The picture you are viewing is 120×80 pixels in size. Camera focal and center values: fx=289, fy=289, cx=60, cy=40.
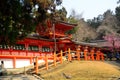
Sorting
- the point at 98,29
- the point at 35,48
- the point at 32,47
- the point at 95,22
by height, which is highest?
the point at 95,22

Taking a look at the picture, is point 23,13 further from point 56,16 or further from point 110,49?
point 110,49

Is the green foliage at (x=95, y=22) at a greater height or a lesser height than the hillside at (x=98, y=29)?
greater

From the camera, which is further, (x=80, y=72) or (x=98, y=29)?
(x=98, y=29)

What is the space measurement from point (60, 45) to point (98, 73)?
58.2ft

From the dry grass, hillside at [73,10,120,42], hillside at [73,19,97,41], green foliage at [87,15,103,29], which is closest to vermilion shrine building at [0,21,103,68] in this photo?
the dry grass

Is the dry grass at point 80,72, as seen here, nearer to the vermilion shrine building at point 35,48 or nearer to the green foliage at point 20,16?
the vermilion shrine building at point 35,48

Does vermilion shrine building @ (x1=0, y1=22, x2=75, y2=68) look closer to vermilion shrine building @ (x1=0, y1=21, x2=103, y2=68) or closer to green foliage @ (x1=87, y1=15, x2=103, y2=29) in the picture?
vermilion shrine building @ (x1=0, y1=21, x2=103, y2=68)

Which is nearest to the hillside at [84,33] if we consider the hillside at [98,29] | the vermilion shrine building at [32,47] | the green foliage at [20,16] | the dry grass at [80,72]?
the hillside at [98,29]

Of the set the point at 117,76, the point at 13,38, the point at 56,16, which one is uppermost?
the point at 56,16

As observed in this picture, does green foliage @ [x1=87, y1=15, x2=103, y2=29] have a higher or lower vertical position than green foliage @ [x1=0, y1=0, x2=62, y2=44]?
higher

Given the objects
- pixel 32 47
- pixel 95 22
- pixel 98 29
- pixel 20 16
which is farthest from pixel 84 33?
pixel 20 16

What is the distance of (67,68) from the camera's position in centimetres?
2670

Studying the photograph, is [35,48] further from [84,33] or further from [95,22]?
[95,22]

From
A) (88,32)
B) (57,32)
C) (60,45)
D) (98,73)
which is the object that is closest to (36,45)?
(60,45)
